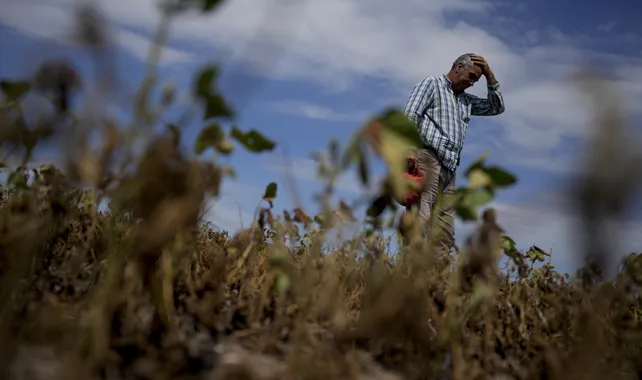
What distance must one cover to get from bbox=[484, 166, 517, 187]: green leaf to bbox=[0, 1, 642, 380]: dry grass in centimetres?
1

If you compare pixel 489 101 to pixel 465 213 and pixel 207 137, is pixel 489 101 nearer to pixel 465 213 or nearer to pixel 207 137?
pixel 465 213

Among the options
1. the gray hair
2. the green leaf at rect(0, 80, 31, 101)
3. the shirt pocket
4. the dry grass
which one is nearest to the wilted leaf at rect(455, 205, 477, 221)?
the dry grass

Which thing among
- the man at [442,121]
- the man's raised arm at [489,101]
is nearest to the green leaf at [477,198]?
the man at [442,121]

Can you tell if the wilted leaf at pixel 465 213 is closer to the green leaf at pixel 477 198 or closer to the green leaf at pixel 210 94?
Answer: the green leaf at pixel 477 198

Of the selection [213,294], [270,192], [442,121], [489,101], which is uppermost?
[489,101]

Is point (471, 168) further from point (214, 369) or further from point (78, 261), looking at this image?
point (78, 261)

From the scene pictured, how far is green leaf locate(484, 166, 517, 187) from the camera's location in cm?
182

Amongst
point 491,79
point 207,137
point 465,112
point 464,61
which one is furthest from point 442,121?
point 207,137

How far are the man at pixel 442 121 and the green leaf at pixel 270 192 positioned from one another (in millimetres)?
2268

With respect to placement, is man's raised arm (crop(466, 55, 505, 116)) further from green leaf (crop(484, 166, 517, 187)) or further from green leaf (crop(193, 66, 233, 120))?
green leaf (crop(193, 66, 233, 120))

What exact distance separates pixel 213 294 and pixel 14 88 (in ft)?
2.76

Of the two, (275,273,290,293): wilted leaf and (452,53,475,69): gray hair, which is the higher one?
(452,53,475,69): gray hair

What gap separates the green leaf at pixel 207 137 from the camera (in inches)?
62.8

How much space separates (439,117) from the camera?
485cm
